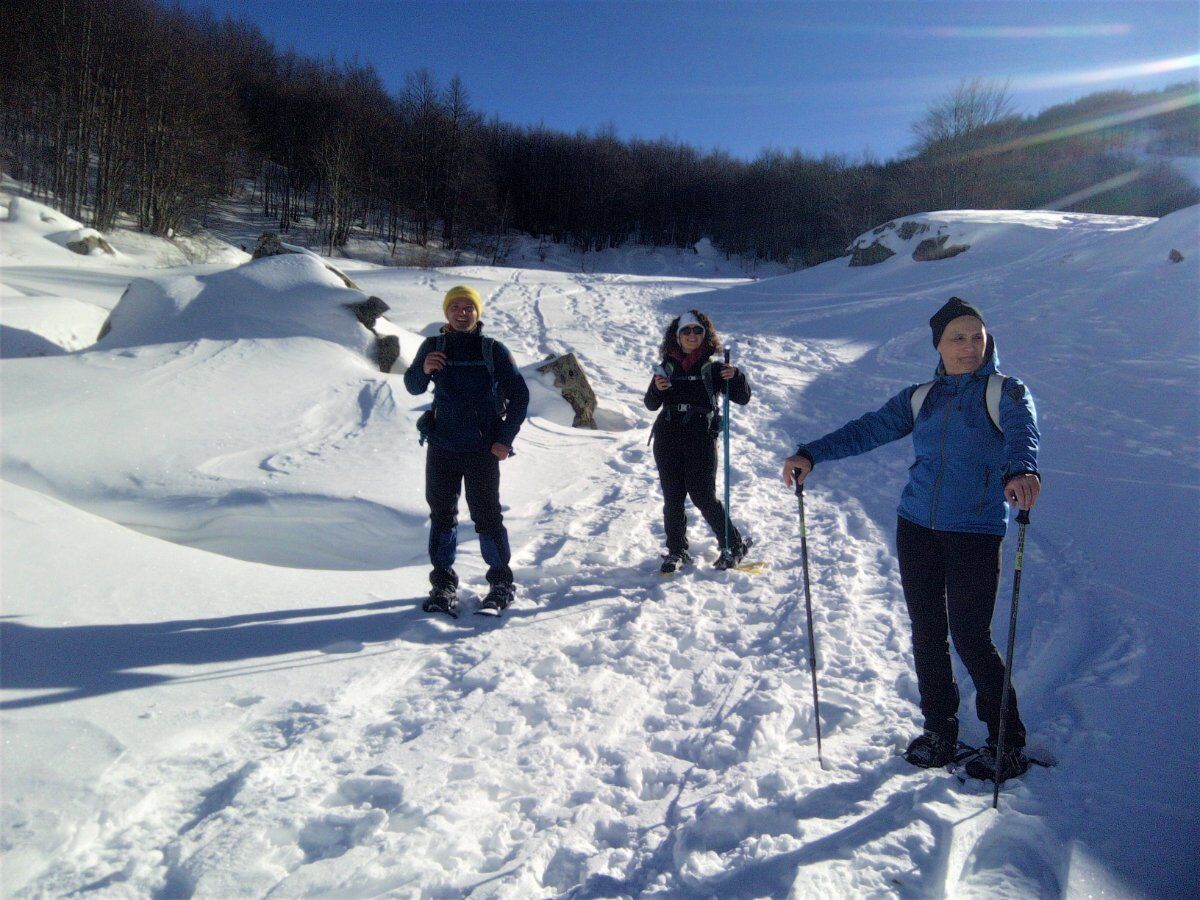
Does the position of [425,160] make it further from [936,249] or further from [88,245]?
[936,249]

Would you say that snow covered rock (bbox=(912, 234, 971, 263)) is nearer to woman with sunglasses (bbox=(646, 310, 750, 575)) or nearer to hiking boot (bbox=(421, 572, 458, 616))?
woman with sunglasses (bbox=(646, 310, 750, 575))

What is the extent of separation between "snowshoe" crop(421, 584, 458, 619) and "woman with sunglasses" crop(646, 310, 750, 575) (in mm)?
1449

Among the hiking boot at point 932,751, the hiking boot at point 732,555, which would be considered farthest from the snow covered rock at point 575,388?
the hiking boot at point 932,751

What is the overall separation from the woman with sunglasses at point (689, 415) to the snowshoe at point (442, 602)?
1.45 m

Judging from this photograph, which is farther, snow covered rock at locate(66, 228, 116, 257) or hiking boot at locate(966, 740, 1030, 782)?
snow covered rock at locate(66, 228, 116, 257)

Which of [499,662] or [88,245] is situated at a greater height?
[88,245]

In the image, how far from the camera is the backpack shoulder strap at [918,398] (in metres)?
2.74

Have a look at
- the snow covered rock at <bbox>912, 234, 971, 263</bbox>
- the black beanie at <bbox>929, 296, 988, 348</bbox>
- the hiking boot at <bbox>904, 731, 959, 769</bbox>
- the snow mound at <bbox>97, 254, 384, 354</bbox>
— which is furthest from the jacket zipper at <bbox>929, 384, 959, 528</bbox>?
the snow covered rock at <bbox>912, 234, 971, 263</bbox>

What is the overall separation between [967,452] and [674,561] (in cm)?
238

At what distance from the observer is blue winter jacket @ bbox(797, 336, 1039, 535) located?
239 cm

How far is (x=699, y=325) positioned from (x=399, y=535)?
2.67m

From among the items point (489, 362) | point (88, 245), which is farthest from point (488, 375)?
point (88, 245)

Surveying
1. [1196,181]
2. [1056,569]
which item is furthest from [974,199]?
[1056,569]

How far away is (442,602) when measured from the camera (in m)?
3.90
